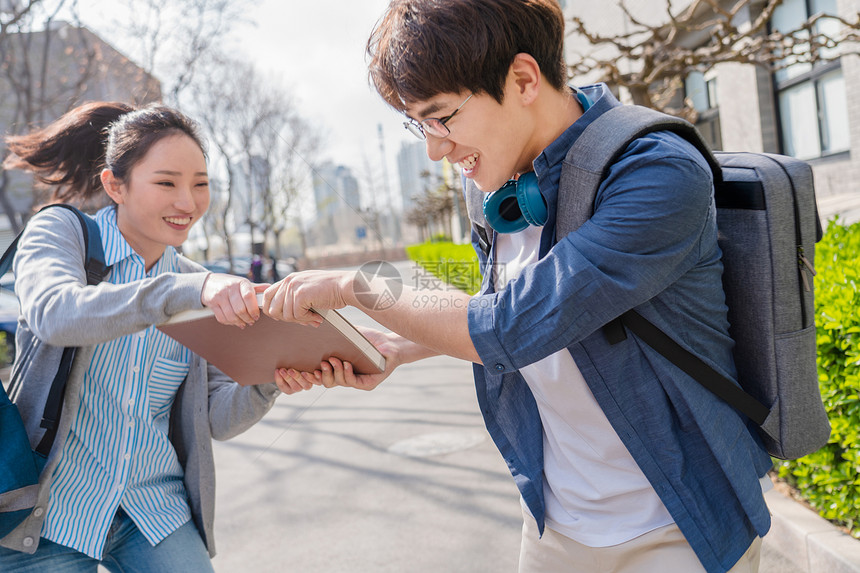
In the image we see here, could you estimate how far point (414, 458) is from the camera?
505 cm

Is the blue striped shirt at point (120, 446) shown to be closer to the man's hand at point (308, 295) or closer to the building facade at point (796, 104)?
the man's hand at point (308, 295)

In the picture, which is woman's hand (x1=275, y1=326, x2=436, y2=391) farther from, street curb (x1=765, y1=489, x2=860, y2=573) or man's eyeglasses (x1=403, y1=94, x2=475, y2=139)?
street curb (x1=765, y1=489, x2=860, y2=573)

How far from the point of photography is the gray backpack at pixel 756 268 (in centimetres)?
125

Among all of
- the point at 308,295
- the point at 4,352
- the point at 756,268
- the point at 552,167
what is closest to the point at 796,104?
the point at 756,268

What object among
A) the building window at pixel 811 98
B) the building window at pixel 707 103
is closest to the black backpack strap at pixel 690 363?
the building window at pixel 811 98

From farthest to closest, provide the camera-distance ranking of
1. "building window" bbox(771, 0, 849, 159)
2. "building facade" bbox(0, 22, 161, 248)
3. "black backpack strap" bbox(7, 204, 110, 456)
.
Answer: "building facade" bbox(0, 22, 161, 248), "building window" bbox(771, 0, 849, 159), "black backpack strap" bbox(7, 204, 110, 456)

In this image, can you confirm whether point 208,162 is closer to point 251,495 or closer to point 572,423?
point 572,423

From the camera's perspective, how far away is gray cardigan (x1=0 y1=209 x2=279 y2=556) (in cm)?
148

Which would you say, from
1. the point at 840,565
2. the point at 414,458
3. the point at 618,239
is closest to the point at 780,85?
the point at 414,458

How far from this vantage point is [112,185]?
2.01 m

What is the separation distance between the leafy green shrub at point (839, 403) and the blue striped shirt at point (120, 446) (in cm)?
Result: 248

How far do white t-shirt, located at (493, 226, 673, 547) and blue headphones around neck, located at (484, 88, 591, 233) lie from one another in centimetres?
6

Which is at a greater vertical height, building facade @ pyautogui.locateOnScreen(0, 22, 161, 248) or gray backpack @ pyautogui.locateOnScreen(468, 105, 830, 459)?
building facade @ pyautogui.locateOnScreen(0, 22, 161, 248)

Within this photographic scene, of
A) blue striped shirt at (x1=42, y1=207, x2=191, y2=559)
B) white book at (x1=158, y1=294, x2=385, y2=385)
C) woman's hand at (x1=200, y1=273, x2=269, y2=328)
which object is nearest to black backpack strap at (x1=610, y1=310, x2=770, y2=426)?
white book at (x1=158, y1=294, x2=385, y2=385)
